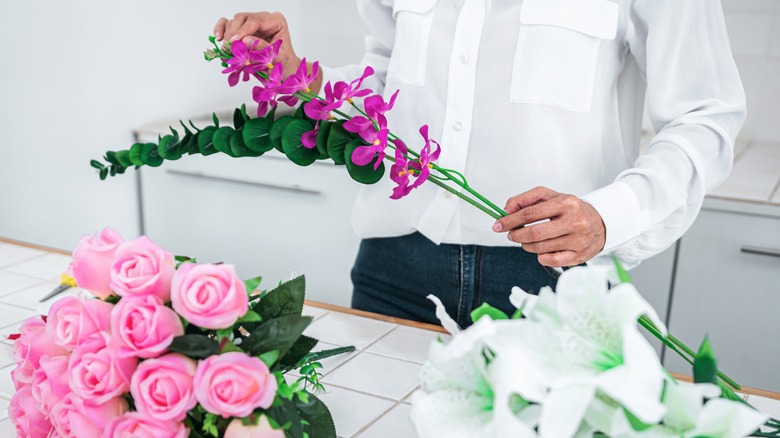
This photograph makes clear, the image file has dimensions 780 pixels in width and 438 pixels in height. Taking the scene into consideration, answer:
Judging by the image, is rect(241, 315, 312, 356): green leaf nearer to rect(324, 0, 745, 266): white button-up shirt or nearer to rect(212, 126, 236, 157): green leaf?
rect(212, 126, 236, 157): green leaf

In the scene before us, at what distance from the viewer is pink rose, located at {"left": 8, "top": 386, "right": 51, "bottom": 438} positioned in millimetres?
649

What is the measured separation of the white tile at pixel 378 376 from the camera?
889 millimetres

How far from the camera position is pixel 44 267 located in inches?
51.3

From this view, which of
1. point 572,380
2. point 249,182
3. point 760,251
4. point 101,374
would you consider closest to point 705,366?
point 572,380

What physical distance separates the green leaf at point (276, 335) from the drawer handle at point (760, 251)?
1479 millimetres

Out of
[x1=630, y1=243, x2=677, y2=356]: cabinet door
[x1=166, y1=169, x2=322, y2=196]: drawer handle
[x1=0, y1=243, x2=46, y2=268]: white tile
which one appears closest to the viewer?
[x1=0, y1=243, x2=46, y2=268]: white tile

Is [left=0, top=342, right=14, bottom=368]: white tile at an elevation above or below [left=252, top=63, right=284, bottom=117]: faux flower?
below

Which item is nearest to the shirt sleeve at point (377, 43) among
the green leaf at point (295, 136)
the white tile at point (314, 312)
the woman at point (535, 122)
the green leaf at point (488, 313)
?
the woman at point (535, 122)

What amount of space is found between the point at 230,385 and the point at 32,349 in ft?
0.62

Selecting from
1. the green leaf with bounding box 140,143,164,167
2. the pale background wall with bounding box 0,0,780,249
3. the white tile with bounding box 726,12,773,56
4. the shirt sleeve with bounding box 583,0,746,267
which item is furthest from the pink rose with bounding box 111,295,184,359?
the white tile with bounding box 726,12,773,56

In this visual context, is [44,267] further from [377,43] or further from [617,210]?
[617,210]

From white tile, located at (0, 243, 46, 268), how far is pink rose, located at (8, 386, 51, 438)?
702 mm

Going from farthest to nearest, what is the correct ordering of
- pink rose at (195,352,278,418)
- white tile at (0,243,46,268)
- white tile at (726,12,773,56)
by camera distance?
white tile at (726,12,773,56)
white tile at (0,243,46,268)
pink rose at (195,352,278,418)

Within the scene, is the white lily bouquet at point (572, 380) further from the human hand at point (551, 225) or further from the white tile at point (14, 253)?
the white tile at point (14, 253)
